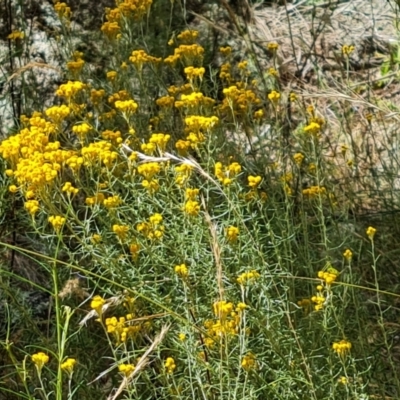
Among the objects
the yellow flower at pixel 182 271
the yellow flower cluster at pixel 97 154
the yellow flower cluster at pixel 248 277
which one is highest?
the yellow flower cluster at pixel 97 154

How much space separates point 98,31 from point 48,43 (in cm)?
27

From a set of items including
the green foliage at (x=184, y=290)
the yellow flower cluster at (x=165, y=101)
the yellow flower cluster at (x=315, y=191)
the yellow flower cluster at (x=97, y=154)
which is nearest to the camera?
the green foliage at (x=184, y=290)

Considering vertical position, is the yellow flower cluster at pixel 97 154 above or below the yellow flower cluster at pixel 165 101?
above

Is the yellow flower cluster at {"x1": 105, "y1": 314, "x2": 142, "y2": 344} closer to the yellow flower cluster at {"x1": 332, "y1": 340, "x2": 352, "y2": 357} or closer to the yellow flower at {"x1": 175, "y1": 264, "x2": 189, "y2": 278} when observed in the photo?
the yellow flower at {"x1": 175, "y1": 264, "x2": 189, "y2": 278}

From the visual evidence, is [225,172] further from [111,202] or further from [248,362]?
[248,362]

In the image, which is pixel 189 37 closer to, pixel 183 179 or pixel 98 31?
pixel 183 179

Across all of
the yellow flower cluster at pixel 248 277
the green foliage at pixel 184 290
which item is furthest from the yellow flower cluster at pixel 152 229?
the yellow flower cluster at pixel 248 277

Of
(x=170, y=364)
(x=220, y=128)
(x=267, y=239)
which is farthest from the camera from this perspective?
(x=220, y=128)

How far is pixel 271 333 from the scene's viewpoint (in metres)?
2.16

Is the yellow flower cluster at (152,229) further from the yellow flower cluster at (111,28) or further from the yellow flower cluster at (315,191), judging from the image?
the yellow flower cluster at (111,28)

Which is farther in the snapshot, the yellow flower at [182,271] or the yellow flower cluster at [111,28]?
the yellow flower cluster at [111,28]

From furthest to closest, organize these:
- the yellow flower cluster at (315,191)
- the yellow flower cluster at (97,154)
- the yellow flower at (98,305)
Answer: the yellow flower cluster at (315,191) < the yellow flower cluster at (97,154) < the yellow flower at (98,305)

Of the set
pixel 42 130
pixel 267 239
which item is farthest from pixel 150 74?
pixel 42 130

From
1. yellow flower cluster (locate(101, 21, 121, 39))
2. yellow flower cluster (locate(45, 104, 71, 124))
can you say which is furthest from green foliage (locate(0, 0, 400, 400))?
yellow flower cluster (locate(101, 21, 121, 39))
